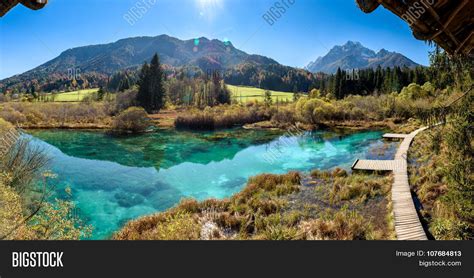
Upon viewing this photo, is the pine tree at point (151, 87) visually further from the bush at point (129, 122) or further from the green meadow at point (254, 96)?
the green meadow at point (254, 96)

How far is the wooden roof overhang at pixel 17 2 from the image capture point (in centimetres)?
178

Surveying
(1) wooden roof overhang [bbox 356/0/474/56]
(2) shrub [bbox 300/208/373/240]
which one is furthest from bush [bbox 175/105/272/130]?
(1) wooden roof overhang [bbox 356/0/474/56]

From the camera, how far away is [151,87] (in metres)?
41.7

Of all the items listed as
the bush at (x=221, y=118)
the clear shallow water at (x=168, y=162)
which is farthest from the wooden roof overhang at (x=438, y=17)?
the bush at (x=221, y=118)

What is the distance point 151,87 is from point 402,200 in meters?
39.6

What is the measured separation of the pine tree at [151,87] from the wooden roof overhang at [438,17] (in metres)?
42.7

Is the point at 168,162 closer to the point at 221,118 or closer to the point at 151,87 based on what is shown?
the point at 221,118

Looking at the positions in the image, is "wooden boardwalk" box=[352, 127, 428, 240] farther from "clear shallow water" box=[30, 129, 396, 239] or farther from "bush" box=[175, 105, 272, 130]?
"bush" box=[175, 105, 272, 130]

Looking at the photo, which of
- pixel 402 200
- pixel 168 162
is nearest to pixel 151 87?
pixel 168 162

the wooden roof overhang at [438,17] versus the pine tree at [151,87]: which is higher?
the pine tree at [151,87]

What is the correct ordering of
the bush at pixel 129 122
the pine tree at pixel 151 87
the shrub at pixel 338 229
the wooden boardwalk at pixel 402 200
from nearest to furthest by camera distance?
the wooden boardwalk at pixel 402 200 → the shrub at pixel 338 229 → the bush at pixel 129 122 → the pine tree at pixel 151 87
